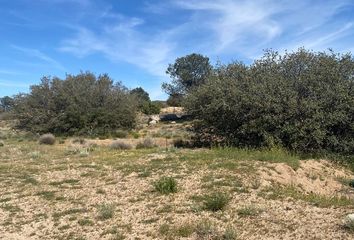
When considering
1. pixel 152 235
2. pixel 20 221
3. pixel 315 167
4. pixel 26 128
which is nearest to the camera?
pixel 152 235

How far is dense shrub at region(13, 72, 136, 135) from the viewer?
1526 inches

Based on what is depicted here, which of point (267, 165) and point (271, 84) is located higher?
point (271, 84)

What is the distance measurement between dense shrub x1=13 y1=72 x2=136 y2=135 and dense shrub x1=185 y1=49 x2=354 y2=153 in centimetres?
1799

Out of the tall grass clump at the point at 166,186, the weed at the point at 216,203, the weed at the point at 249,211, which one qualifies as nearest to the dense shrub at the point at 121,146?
the tall grass clump at the point at 166,186

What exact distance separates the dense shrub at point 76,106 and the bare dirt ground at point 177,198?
2090 centimetres

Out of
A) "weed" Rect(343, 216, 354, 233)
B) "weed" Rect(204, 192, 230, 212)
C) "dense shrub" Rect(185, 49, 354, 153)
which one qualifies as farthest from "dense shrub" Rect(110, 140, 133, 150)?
"weed" Rect(343, 216, 354, 233)

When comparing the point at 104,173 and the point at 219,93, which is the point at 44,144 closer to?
the point at 219,93

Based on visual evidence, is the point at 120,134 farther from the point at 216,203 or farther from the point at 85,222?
the point at 216,203

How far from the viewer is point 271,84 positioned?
20188 mm

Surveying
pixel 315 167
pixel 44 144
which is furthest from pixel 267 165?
pixel 44 144

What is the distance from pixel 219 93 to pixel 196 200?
1144cm

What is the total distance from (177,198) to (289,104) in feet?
31.1

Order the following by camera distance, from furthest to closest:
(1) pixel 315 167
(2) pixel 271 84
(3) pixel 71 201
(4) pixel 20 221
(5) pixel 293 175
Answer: (2) pixel 271 84, (1) pixel 315 167, (5) pixel 293 175, (3) pixel 71 201, (4) pixel 20 221

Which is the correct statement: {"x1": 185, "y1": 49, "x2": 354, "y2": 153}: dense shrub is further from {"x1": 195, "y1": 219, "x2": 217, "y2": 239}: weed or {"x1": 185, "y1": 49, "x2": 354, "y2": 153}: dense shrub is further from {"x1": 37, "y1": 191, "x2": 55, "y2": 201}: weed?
{"x1": 195, "y1": 219, "x2": 217, "y2": 239}: weed
